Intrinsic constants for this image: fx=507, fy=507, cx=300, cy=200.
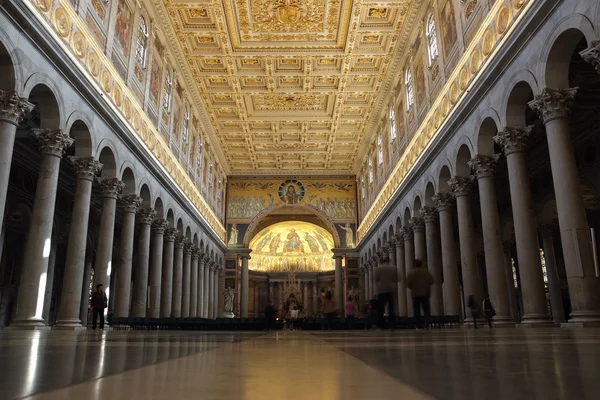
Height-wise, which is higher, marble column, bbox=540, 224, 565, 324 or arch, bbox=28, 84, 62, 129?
arch, bbox=28, 84, 62, 129

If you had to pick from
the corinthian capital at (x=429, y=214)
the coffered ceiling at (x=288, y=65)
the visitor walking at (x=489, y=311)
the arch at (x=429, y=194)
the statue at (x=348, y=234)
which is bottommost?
the visitor walking at (x=489, y=311)

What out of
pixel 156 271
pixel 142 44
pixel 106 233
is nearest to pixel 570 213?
pixel 106 233

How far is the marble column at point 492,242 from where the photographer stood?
40.9 feet

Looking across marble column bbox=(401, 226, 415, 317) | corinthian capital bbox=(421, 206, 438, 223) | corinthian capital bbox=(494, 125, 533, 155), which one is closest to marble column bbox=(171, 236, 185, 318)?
marble column bbox=(401, 226, 415, 317)

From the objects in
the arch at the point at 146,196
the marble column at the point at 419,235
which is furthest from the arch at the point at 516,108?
the arch at the point at 146,196

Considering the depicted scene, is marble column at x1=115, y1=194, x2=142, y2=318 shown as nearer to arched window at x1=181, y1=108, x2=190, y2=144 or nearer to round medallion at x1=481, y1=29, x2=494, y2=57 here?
arched window at x1=181, y1=108, x2=190, y2=144

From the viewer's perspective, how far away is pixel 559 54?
9.90 metres

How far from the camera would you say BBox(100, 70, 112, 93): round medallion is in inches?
568

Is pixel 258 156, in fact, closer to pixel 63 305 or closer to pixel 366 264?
pixel 366 264

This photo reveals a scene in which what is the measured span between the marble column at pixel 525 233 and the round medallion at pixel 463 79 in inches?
121

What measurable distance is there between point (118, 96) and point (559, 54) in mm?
12170

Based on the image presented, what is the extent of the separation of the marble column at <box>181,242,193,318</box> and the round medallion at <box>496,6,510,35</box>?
18.7m

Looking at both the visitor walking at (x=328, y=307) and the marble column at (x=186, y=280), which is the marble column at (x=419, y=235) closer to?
the visitor walking at (x=328, y=307)

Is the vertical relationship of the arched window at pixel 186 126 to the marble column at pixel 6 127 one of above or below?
above
